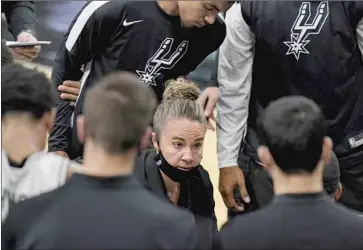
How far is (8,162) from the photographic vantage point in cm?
164

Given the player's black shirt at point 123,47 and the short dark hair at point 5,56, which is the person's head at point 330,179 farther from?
the short dark hair at point 5,56

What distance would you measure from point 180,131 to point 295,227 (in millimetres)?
793

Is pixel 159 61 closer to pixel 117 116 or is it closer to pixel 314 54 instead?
pixel 314 54

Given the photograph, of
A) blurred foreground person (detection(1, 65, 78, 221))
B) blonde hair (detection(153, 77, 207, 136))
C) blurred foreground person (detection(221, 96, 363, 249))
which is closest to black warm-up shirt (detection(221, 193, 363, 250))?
blurred foreground person (detection(221, 96, 363, 249))

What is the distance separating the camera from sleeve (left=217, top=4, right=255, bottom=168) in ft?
8.65

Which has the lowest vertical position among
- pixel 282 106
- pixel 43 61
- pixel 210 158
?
pixel 210 158

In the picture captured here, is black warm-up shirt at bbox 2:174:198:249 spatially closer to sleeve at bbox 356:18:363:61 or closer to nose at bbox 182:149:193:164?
nose at bbox 182:149:193:164

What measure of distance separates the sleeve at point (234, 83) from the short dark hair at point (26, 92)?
104 centimetres

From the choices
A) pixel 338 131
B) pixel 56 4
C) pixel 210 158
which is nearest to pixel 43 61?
pixel 56 4

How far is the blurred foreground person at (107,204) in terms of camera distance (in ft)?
4.71

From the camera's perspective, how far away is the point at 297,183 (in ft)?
5.05

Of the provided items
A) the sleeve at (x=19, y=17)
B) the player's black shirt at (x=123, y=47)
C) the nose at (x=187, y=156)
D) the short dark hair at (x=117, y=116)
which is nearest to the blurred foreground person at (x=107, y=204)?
the short dark hair at (x=117, y=116)

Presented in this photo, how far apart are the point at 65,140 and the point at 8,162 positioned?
2.89ft

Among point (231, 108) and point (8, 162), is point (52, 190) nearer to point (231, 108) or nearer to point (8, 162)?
point (8, 162)
